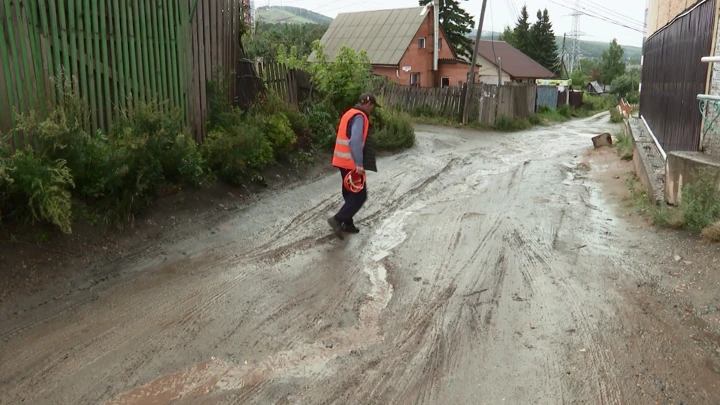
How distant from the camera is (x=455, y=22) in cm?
4678

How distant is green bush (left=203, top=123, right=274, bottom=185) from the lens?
24.4ft

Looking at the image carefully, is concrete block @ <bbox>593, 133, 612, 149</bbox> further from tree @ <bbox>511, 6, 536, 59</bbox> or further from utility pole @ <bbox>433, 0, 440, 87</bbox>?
tree @ <bbox>511, 6, 536, 59</bbox>

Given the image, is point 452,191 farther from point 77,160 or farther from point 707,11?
point 77,160

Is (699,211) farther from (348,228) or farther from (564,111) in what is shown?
(564,111)

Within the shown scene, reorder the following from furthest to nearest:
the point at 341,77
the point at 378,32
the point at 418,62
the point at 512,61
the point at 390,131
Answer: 1. the point at 512,61
2. the point at 378,32
3. the point at 418,62
4. the point at 390,131
5. the point at 341,77

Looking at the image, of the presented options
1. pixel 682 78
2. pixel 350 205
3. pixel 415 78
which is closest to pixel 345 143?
pixel 350 205

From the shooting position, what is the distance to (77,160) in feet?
17.7

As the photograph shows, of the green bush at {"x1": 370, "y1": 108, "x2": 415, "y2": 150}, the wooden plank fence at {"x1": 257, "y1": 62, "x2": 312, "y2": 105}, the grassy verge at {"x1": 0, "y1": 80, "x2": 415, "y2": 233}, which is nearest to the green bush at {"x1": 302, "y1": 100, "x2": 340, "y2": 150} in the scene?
the wooden plank fence at {"x1": 257, "y1": 62, "x2": 312, "y2": 105}

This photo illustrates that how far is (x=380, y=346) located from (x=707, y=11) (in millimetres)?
7041

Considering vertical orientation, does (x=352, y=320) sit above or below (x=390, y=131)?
below

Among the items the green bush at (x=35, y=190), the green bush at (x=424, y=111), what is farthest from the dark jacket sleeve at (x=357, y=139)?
the green bush at (x=424, y=111)

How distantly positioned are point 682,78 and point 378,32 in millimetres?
28502

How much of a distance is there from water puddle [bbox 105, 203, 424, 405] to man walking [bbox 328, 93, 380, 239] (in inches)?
80.4

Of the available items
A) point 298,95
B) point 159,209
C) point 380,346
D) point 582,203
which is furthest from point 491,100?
point 380,346
